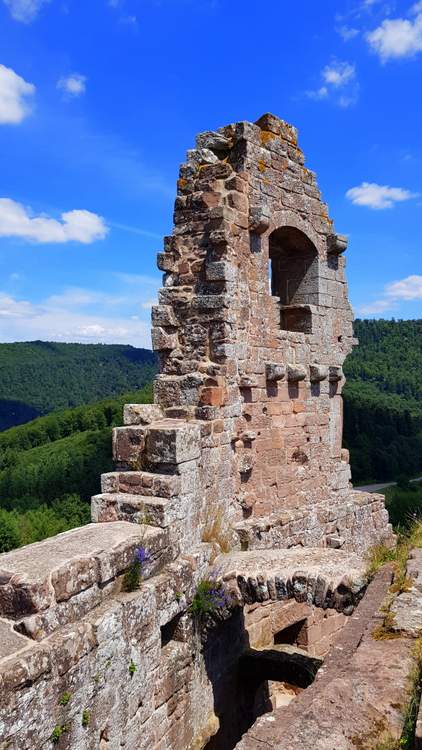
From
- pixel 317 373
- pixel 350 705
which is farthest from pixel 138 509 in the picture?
pixel 317 373

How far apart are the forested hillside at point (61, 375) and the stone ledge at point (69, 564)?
87.3m

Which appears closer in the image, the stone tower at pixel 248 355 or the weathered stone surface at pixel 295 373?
the stone tower at pixel 248 355

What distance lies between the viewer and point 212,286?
5977 millimetres

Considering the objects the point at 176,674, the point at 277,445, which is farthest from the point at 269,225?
the point at 176,674

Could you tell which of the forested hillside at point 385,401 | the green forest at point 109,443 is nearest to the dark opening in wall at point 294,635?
the green forest at point 109,443

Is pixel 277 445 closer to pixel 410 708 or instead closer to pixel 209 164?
pixel 209 164

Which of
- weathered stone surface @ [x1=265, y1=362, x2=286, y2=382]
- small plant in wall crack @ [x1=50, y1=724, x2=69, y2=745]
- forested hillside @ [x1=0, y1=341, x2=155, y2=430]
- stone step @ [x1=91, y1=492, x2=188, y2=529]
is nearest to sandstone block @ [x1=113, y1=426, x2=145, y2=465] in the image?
stone step @ [x1=91, y1=492, x2=188, y2=529]

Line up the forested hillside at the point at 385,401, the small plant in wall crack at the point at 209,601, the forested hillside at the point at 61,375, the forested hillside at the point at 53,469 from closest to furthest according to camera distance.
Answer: the small plant in wall crack at the point at 209,601
the forested hillside at the point at 53,469
the forested hillside at the point at 385,401
the forested hillside at the point at 61,375

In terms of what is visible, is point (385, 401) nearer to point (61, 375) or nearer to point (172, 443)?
point (172, 443)

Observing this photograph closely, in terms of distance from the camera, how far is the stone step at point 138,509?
4.88 metres

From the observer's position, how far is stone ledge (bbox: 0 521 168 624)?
11.6ft

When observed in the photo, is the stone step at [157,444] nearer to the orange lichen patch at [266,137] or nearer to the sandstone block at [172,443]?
the sandstone block at [172,443]

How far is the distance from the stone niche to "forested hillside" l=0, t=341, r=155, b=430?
281 feet

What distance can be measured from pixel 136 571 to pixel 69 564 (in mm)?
687
